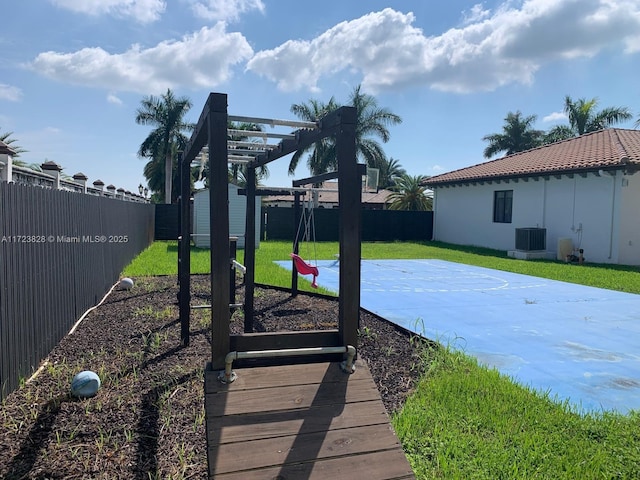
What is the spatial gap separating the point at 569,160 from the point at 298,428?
1558 cm

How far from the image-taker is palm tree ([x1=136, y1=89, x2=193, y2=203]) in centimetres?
3003

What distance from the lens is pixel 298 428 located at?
2.02m

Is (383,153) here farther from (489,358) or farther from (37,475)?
(37,475)

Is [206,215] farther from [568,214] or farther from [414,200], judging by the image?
[414,200]

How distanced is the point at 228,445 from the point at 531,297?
23.0ft

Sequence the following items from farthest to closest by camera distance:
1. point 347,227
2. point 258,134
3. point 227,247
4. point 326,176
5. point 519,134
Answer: point 519,134 → point 326,176 → point 258,134 → point 347,227 → point 227,247

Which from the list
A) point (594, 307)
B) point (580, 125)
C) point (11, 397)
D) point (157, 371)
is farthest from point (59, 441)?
point (580, 125)

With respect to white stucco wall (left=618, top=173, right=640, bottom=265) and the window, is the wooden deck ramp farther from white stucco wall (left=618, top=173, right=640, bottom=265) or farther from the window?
the window

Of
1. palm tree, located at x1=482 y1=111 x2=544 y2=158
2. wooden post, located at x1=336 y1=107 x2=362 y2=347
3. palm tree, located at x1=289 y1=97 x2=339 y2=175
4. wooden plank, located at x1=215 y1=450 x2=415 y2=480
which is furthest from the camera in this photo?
palm tree, located at x1=482 y1=111 x2=544 y2=158

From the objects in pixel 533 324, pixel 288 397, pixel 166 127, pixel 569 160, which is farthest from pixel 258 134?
pixel 166 127

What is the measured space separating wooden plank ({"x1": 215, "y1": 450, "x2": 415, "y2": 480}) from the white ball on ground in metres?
1.81

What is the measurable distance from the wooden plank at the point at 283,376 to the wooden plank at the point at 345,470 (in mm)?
392

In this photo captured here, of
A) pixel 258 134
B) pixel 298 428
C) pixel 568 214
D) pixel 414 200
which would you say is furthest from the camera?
pixel 414 200

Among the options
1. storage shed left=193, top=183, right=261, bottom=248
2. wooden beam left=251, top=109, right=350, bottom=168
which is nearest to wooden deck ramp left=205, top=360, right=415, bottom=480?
wooden beam left=251, top=109, right=350, bottom=168
